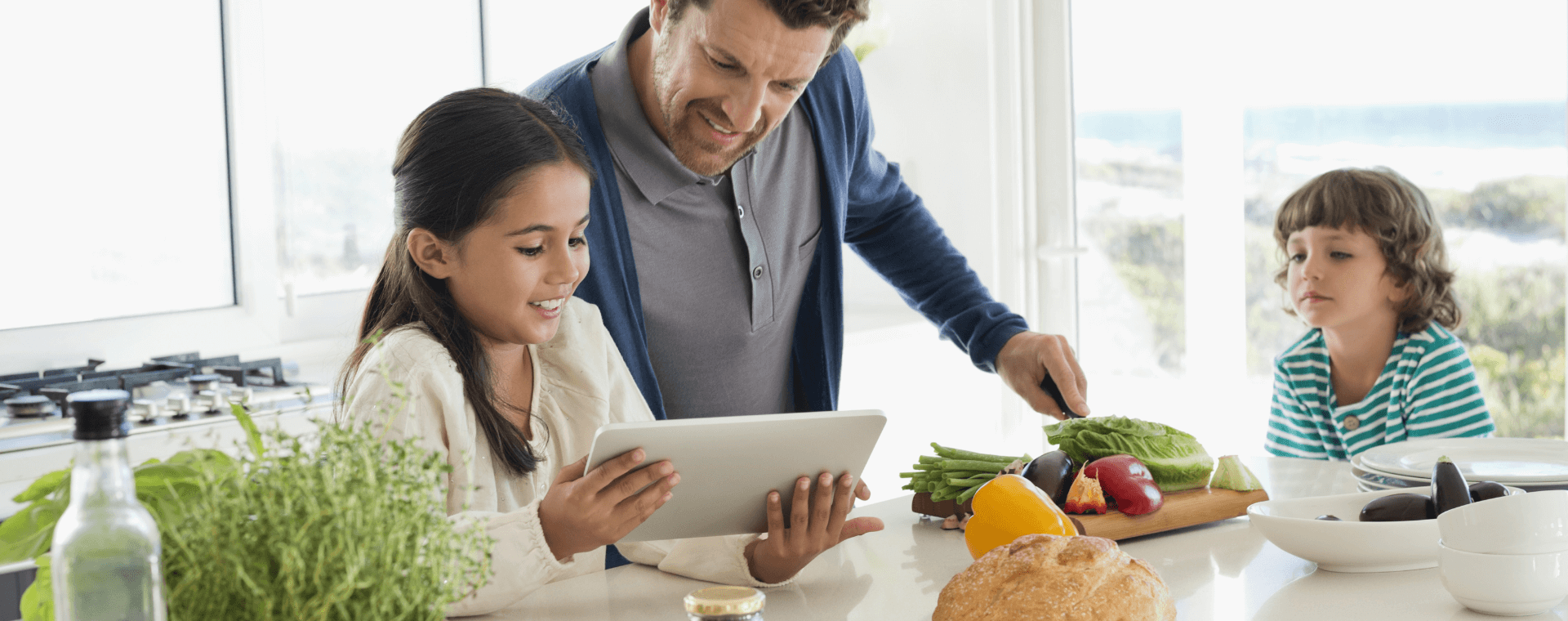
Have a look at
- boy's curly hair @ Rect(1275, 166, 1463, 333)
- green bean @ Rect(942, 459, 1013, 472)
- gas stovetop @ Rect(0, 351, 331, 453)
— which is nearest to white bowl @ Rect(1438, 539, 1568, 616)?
green bean @ Rect(942, 459, 1013, 472)

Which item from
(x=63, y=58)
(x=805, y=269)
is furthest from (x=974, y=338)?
(x=63, y=58)

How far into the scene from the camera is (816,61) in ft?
4.97

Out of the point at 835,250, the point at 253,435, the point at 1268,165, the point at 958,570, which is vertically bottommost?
the point at 958,570

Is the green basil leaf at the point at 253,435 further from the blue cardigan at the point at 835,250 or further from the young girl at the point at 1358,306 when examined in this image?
the young girl at the point at 1358,306

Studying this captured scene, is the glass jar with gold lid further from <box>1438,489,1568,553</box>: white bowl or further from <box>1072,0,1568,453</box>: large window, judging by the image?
<box>1072,0,1568,453</box>: large window

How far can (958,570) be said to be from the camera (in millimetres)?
1177

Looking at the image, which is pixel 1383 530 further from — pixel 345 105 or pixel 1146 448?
pixel 345 105

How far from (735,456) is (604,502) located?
0.40 feet

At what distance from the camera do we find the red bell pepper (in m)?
1.22

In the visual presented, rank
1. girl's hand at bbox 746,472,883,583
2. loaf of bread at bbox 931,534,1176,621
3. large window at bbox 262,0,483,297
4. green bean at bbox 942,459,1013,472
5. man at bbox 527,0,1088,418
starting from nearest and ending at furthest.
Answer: loaf of bread at bbox 931,534,1176,621, girl's hand at bbox 746,472,883,583, green bean at bbox 942,459,1013,472, man at bbox 527,0,1088,418, large window at bbox 262,0,483,297

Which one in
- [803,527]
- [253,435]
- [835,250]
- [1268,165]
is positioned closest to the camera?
[253,435]

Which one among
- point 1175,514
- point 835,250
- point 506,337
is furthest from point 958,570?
point 835,250

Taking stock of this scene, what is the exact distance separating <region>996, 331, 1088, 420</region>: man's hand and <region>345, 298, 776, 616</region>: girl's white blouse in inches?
22.7

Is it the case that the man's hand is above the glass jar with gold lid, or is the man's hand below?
above
